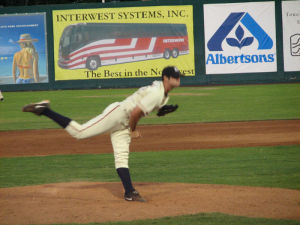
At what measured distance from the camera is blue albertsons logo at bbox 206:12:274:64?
2969 centimetres

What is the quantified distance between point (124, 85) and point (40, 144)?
16675 millimetres

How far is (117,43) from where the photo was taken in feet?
98.1

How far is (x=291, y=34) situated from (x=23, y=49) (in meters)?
12.9

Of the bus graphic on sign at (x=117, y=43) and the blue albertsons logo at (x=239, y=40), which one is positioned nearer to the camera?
the blue albertsons logo at (x=239, y=40)

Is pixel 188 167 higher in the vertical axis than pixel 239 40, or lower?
lower

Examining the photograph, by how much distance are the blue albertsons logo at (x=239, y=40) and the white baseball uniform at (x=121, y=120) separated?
22.8 m

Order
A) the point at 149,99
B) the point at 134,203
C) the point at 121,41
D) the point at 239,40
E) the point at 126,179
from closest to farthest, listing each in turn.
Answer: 1. the point at 149,99
2. the point at 134,203
3. the point at 126,179
4. the point at 239,40
5. the point at 121,41

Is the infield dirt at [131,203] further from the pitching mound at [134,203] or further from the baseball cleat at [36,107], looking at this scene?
the baseball cleat at [36,107]

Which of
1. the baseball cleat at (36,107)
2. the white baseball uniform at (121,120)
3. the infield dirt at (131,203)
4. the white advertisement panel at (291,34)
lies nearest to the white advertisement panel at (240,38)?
the white advertisement panel at (291,34)

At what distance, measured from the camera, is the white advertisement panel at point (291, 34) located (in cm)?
2969

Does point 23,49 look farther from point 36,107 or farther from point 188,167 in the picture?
point 36,107

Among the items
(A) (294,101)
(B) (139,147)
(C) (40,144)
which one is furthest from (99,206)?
(A) (294,101)

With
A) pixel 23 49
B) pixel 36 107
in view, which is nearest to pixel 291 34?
pixel 23 49

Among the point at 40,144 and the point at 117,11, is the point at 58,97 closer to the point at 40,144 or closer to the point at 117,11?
the point at 117,11
